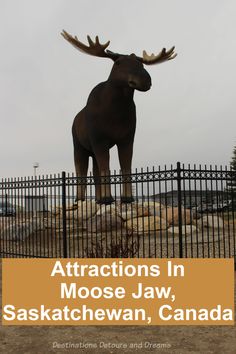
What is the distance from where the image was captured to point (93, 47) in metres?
12.0

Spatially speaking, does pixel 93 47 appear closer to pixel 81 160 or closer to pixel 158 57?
pixel 158 57

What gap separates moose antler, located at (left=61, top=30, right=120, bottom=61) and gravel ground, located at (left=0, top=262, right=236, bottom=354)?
356 inches

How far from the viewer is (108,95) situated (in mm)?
12227

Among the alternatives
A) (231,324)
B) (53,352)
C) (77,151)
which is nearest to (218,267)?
(231,324)

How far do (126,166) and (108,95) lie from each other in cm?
235

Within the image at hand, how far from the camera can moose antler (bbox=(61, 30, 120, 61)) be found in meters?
12.0

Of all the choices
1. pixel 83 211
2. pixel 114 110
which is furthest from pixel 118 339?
pixel 83 211

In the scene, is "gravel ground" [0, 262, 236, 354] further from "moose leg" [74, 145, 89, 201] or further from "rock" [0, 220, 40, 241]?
"moose leg" [74, 145, 89, 201]

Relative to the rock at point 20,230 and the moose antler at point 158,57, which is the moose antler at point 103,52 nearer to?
the moose antler at point 158,57

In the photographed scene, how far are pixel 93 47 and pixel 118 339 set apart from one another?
953 cm

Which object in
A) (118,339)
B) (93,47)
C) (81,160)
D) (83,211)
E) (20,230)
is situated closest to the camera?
(118,339)

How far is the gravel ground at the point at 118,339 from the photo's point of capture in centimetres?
411

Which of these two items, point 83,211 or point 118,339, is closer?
point 118,339

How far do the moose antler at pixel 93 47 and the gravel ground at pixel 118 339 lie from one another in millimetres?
9032
